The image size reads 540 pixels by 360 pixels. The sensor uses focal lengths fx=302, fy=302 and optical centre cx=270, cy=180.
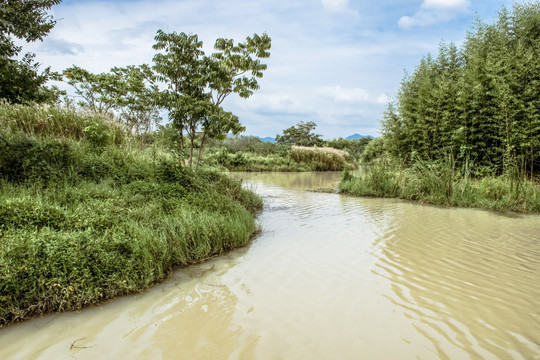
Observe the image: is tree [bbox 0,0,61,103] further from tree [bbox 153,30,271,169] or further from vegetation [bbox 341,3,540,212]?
vegetation [bbox 341,3,540,212]

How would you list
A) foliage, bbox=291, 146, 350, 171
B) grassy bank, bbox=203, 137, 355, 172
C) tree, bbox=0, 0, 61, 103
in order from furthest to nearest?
foliage, bbox=291, 146, 350, 171 → grassy bank, bbox=203, 137, 355, 172 → tree, bbox=0, 0, 61, 103

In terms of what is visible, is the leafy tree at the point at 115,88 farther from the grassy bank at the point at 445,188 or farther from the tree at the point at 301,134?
the tree at the point at 301,134

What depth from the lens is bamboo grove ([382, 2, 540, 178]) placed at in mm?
8914

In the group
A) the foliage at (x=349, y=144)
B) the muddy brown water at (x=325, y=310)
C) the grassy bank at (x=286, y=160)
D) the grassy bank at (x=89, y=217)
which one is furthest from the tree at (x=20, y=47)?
the foliage at (x=349, y=144)

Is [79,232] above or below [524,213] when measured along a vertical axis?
above

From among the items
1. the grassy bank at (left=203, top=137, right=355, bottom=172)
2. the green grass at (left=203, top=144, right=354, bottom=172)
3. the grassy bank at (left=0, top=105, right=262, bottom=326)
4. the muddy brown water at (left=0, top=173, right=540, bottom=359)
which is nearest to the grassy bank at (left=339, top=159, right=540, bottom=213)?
the muddy brown water at (left=0, top=173, right=540, bottom=359)

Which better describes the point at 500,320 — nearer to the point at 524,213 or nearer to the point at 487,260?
the point at 487,260

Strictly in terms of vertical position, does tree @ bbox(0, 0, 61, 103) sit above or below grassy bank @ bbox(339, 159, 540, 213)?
above

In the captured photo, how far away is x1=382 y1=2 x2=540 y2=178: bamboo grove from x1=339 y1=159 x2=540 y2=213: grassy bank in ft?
1.59

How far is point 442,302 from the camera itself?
9.09ft

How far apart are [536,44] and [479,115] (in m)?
3.11

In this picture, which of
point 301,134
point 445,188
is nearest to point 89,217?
point 445,188

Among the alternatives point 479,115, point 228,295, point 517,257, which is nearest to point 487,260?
point 517,257

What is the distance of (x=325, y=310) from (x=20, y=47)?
19.8 feet
